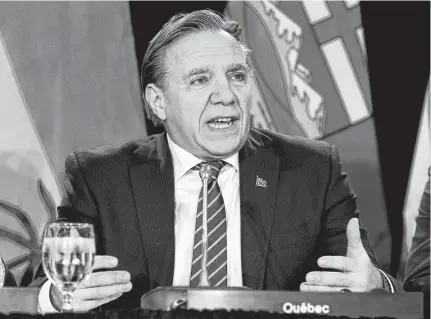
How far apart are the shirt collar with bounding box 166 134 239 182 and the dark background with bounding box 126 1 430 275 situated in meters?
0.83

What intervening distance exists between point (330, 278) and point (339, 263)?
44mm

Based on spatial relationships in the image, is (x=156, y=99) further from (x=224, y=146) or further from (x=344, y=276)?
(x=344, y=276)

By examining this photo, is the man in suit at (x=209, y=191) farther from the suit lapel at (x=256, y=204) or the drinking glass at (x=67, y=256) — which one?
the drinking glass at (x=67, y=256)

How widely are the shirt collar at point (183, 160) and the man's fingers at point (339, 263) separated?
73 cm

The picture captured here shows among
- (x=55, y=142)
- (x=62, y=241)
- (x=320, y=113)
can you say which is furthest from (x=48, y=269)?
(x=320, y=113)

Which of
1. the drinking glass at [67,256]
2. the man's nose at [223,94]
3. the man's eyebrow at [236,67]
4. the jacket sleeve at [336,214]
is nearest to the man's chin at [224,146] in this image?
the man's nose at [223,94]

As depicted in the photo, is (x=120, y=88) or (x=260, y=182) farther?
(x=120, y=88)

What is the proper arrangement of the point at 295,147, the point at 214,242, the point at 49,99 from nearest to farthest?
the point at 214,242, the point at 295,147, the point at 49,99

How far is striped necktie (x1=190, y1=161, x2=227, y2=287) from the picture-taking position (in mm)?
2148

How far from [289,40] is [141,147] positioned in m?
1.08

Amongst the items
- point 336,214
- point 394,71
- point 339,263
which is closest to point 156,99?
point 336,214

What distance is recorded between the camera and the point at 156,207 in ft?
7.36

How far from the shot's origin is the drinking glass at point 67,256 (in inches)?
55.1

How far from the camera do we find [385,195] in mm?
3170
